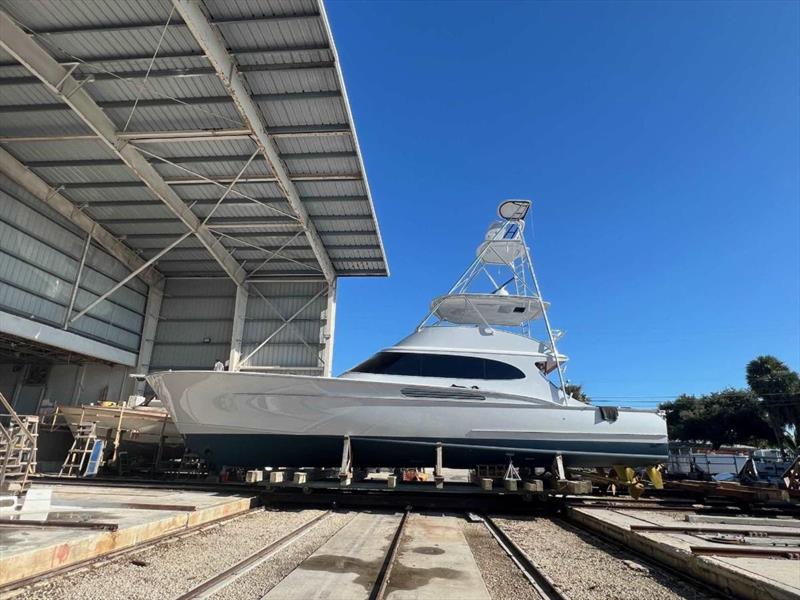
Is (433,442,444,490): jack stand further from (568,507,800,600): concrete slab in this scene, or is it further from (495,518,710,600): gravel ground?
(568,507,800,600): concrete slab

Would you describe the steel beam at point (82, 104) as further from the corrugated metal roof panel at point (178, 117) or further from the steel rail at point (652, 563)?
the steel rail at point (652, 563)

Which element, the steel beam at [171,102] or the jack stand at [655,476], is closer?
the jack stand at [655,476]

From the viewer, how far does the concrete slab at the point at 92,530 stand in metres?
3.31

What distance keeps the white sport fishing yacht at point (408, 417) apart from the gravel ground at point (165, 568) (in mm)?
2592

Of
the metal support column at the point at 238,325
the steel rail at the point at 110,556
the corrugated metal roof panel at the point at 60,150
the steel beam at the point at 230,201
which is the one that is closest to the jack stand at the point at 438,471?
the steel rail at the point at 110,556

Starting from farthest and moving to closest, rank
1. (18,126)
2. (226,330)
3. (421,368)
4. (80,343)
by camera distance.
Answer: (226,330), (80,343), (18,126), (421,368)

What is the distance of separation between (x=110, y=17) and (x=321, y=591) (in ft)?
35.7

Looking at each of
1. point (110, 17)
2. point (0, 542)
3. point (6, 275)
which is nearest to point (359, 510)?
point (0, 542)

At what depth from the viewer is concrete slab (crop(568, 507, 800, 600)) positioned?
3188mm

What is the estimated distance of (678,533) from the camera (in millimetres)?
5406

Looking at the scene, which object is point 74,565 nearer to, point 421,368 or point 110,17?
point 421,368

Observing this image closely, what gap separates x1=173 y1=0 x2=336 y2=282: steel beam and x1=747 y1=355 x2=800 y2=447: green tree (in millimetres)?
28127

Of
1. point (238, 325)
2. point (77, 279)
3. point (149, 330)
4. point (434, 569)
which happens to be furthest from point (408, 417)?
point (149, 330)

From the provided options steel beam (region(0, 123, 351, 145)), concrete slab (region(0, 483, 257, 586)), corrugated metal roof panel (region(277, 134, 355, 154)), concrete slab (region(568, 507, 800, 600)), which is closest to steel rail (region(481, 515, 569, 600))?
concrete slab (region(568, 507, 800, 600))
